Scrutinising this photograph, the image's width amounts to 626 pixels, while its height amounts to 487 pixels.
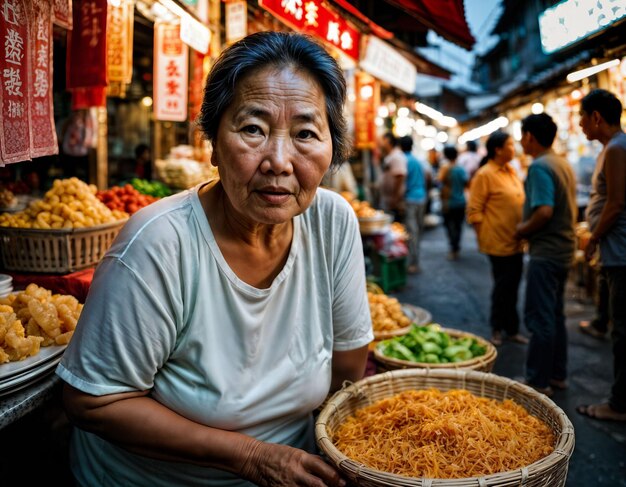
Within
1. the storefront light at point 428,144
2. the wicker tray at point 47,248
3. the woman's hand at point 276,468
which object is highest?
the storefront light at point 428,144

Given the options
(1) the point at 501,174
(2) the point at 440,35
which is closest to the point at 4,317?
(2) the point at 440,35

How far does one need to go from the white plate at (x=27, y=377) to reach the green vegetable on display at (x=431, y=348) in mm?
2176

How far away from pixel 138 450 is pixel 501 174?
18.0 feet

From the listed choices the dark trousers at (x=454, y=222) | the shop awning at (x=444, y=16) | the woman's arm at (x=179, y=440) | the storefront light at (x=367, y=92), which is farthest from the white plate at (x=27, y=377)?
the dark trousers at (x=454, y=222)

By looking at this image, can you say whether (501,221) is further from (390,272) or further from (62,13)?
(62,13)

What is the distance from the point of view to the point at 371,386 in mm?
2371

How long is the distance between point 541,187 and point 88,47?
4.32 m

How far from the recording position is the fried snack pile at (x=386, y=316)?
4.15 metres

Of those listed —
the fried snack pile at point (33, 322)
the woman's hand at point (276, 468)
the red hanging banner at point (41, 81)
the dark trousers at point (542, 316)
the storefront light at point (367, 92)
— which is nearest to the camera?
the woman's hand at point (276, 468)

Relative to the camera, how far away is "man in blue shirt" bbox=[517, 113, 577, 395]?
4715 millimetres

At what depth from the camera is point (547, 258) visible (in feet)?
15.5

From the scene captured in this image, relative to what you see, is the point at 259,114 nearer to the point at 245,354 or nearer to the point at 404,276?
the point at 245,354

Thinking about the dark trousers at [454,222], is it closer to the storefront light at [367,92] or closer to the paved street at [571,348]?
the paved street at [571,348]

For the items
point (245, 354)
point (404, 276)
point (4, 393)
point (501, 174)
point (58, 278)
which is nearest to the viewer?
point (245, 354)
